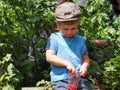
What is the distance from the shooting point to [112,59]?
5055 mm

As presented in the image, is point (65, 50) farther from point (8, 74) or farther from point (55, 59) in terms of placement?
point (8, 74)

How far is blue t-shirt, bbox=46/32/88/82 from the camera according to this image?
14.5 feet

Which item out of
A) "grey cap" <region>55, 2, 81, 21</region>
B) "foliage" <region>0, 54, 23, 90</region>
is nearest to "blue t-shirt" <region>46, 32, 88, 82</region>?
"grey cap" <region>55, 2, 81, 21</region>

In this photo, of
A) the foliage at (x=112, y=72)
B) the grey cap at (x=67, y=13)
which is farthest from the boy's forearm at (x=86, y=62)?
the foliage at (x=112, y=72)

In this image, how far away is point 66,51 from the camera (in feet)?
14.6

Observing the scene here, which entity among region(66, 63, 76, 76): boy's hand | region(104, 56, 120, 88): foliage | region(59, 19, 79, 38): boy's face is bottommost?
region(104, 56, 120, 88): foliage

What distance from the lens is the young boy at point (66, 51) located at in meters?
4.36

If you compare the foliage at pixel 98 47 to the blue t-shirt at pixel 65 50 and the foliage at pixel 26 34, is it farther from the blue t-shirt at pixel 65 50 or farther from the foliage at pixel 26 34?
the blue t-shirt at pixel 65 50

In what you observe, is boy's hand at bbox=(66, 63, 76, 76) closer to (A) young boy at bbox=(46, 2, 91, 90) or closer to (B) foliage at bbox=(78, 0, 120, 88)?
(A) young boy at bbox=(46, 2, 91, 90)

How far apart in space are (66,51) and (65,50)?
1 cm

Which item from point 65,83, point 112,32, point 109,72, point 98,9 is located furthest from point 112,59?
point 98,9

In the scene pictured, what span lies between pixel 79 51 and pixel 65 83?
0.34 metres

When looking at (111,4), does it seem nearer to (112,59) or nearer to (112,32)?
(112,32)

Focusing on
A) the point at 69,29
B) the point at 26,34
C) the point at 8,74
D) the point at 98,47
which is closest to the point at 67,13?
the point at 69,29
